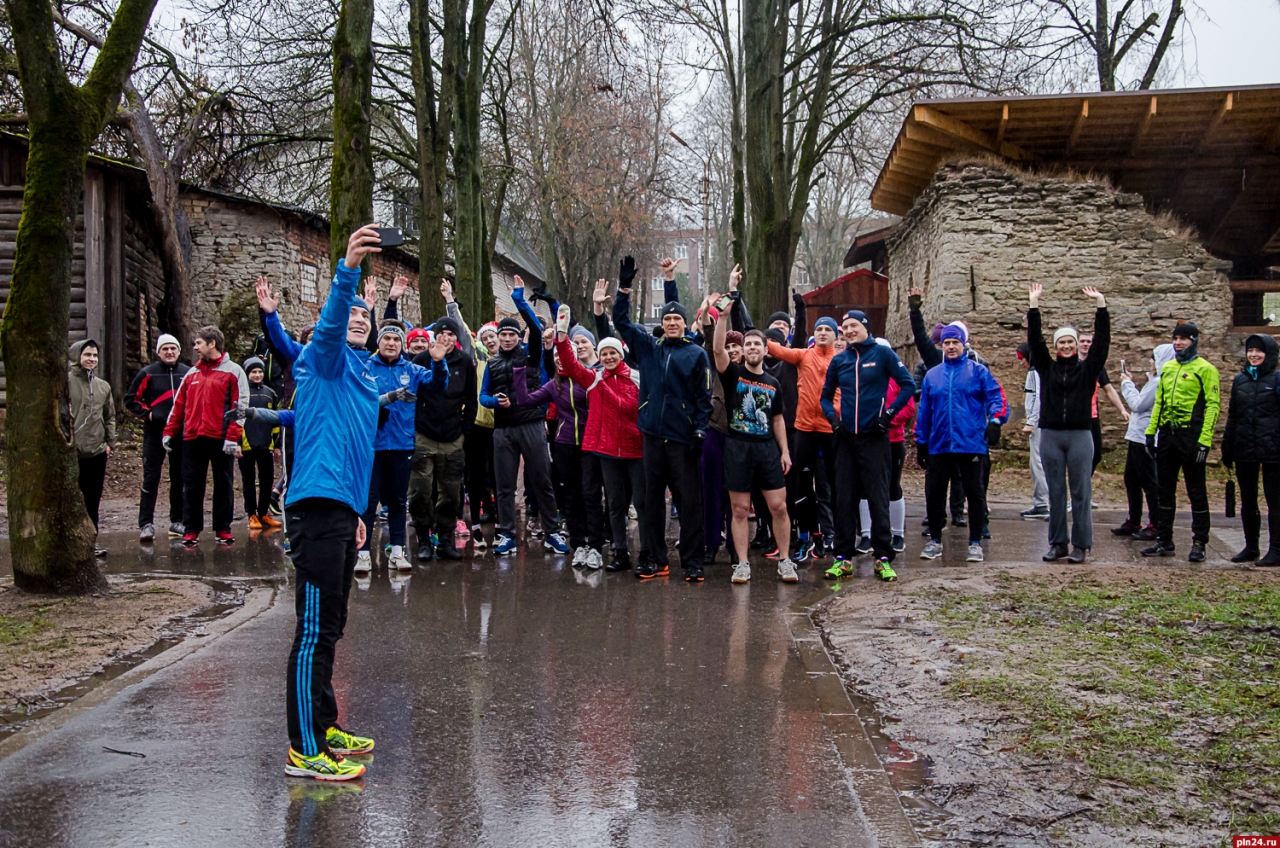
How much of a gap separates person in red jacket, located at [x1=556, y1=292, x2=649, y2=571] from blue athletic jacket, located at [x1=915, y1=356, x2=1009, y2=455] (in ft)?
8.56

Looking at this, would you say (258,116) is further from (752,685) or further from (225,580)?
(752,685)

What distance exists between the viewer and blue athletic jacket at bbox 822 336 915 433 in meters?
8.67

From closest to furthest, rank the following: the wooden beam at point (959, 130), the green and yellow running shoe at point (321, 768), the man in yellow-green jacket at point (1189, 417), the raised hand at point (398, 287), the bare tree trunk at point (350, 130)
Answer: the green and yellow running shoe at point (321, 768), the raised hand at point (398, 287), the man in yellow-green jacket at point (1189, 417), the bare tree trunk at point (350, 130), the wooden beam at point (959, 130)

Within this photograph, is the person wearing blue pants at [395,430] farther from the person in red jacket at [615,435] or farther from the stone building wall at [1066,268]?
the stone building wall at [1066,268]

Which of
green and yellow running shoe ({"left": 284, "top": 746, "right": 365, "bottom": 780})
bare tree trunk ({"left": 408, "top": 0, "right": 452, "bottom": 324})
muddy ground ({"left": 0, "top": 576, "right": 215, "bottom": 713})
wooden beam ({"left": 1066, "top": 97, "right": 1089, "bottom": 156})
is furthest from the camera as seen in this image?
wooden beam ({"left": 1066, "top": 97, "right": 1089, "bottom": 156})

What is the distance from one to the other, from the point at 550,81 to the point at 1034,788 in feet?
107

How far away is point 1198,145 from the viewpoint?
18984 millimetres

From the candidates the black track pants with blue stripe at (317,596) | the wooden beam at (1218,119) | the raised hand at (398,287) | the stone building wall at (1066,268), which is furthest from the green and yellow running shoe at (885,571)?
the wooden beam at (1218,119)

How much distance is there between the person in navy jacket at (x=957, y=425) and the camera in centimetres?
959

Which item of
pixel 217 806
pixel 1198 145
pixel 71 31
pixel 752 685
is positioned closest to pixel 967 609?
pixel 752 685

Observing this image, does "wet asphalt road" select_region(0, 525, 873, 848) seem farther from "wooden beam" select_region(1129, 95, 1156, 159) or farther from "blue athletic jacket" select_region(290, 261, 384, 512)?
"wooden beam" select_region(1129, 95, 1156, 159)

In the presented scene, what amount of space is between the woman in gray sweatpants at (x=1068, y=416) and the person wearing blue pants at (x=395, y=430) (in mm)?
5043

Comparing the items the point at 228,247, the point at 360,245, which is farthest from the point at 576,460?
the point at 228,247

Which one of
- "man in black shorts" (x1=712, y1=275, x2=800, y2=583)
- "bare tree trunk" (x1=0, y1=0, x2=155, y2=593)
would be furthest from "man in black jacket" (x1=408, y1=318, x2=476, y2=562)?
"bare tree trunk" (x1=0, y1=0, x2=155, y2=593)
